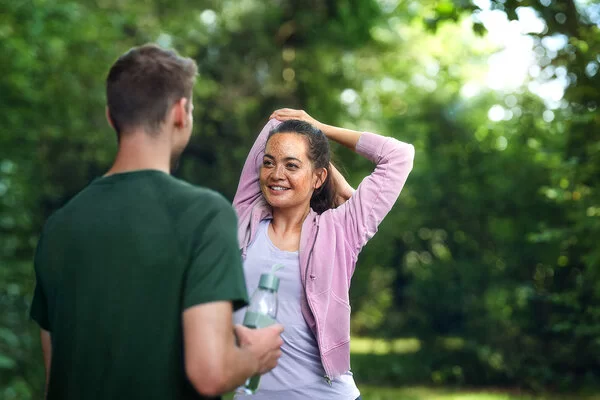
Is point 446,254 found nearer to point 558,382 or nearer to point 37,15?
point 558,382

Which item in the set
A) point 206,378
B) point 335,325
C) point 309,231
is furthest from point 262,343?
point 309,231

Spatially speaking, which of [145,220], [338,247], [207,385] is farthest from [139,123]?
[338,247]

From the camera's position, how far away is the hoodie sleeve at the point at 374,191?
12.0 feet

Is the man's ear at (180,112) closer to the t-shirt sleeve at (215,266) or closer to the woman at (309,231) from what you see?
the t-shirt sleeve at (215,266)

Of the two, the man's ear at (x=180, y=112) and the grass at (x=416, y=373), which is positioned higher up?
the man's ear at (x=180, y=112)

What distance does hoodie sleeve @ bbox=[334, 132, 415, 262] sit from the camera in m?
3.65

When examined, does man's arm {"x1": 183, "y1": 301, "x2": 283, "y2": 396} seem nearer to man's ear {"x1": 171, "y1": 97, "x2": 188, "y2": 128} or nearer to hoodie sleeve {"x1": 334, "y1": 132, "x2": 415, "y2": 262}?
man's ear {"x1": 171, "y1": 97, "x2": 188, "y2": 128}

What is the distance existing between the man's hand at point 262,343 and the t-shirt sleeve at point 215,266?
18 cm

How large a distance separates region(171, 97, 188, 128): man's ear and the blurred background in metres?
3.93

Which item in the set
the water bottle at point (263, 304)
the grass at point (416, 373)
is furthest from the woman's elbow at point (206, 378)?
the grass at point (416, 373)

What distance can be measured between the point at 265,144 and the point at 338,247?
1.95 ft

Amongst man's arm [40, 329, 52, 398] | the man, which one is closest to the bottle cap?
the man

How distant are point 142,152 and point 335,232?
1328mm

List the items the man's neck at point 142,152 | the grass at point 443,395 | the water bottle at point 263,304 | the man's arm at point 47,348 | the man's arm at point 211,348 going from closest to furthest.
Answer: the man's arm at point 211,348, the man's neck at point 142,152, the man's arm at point 47,348, the water bottle at point 263,304, the grass at point 443,395
